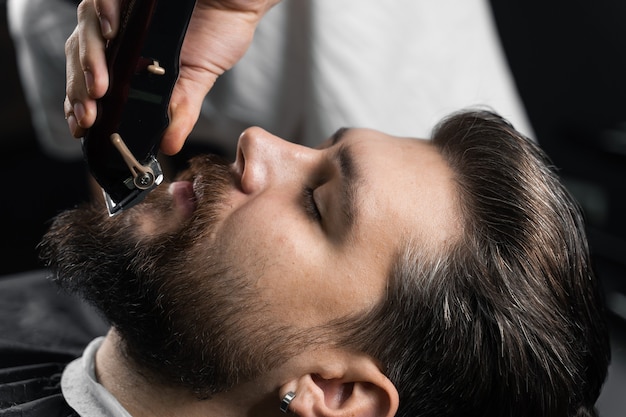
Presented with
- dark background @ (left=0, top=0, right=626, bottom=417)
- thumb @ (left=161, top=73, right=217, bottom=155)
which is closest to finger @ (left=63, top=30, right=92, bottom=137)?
thumb @ (left=161, top=73, right=217, bottom=155)

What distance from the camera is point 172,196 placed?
134 centimetres

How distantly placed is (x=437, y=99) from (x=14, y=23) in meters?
1.07

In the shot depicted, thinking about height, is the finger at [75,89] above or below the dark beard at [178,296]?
above

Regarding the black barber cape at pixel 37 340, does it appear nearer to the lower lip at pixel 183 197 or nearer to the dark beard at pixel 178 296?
the dark beard at pixel 178 296

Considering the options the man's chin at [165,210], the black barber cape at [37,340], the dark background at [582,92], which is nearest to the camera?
the man's chin at [165,210]

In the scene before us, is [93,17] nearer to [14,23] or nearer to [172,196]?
[172,196]

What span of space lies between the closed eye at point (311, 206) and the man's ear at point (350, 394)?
21 cm

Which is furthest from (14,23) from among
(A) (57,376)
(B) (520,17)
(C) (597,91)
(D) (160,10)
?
(C) (597,91)

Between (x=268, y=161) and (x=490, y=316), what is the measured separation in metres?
0.42

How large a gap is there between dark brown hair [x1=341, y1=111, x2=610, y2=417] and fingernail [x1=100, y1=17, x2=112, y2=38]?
1.71ft

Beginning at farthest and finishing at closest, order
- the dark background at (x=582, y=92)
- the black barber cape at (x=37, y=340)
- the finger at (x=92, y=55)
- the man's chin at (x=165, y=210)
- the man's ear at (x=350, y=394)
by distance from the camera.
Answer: the dark background at (x=582, y=92)
the black barber cape at (x=37, y=340)
the man's chin at (x=165, y=210)
the man's ear at (x=350, y=394)
the finger at (x=92, y=55)

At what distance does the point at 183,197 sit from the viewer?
1.34m

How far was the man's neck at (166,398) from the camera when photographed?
4.05 feet

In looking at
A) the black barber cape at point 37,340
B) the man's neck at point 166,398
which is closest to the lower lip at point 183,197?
the man's neck at point 166,398
